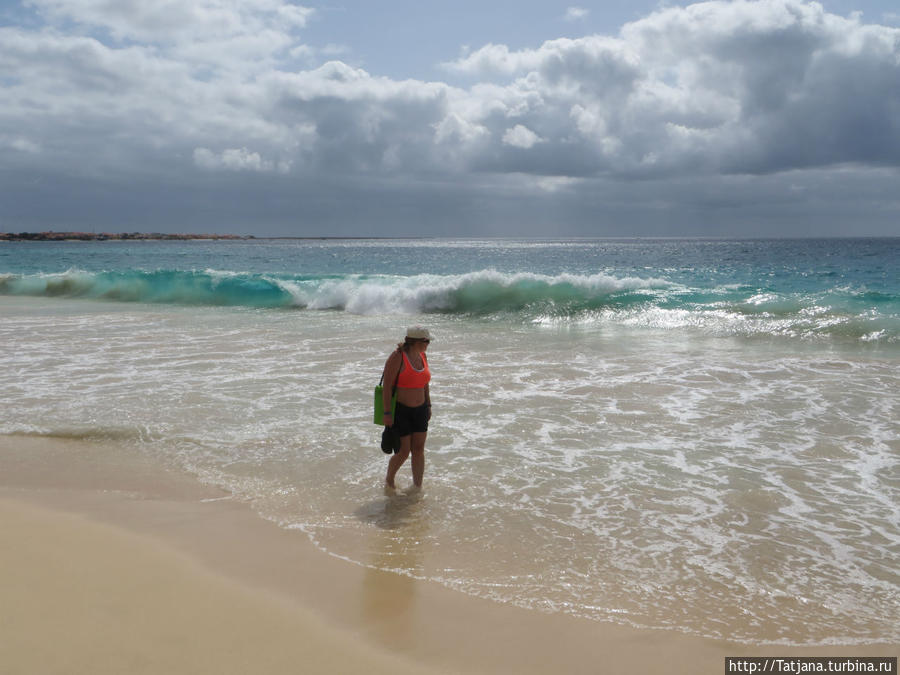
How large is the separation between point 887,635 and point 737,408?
523 centimetres

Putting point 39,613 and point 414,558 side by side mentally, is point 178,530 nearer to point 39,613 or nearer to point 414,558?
point 39,613

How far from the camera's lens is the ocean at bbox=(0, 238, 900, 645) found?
430 centimetres

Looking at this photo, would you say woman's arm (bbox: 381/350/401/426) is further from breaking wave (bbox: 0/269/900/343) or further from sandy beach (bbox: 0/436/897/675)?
breaking wave (bbox: 0/269/900/343)

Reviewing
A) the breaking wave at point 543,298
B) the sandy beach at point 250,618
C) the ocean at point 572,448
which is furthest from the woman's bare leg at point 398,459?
the breaking wave at point 543,298

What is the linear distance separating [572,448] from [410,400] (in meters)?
2.21

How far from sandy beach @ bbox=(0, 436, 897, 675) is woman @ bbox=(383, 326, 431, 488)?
1.30 meters

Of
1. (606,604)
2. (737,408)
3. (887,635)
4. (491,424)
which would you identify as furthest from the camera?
(737,408)

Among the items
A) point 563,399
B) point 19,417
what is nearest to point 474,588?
point 563,399

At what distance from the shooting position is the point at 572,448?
707 cm

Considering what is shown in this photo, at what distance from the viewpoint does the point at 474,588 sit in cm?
417

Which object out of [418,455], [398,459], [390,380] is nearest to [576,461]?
[418,455]

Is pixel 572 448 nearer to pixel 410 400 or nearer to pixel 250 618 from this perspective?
pixel 410 400

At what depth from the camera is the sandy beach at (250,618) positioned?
132 inches

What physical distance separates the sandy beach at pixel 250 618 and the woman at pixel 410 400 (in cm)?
130
